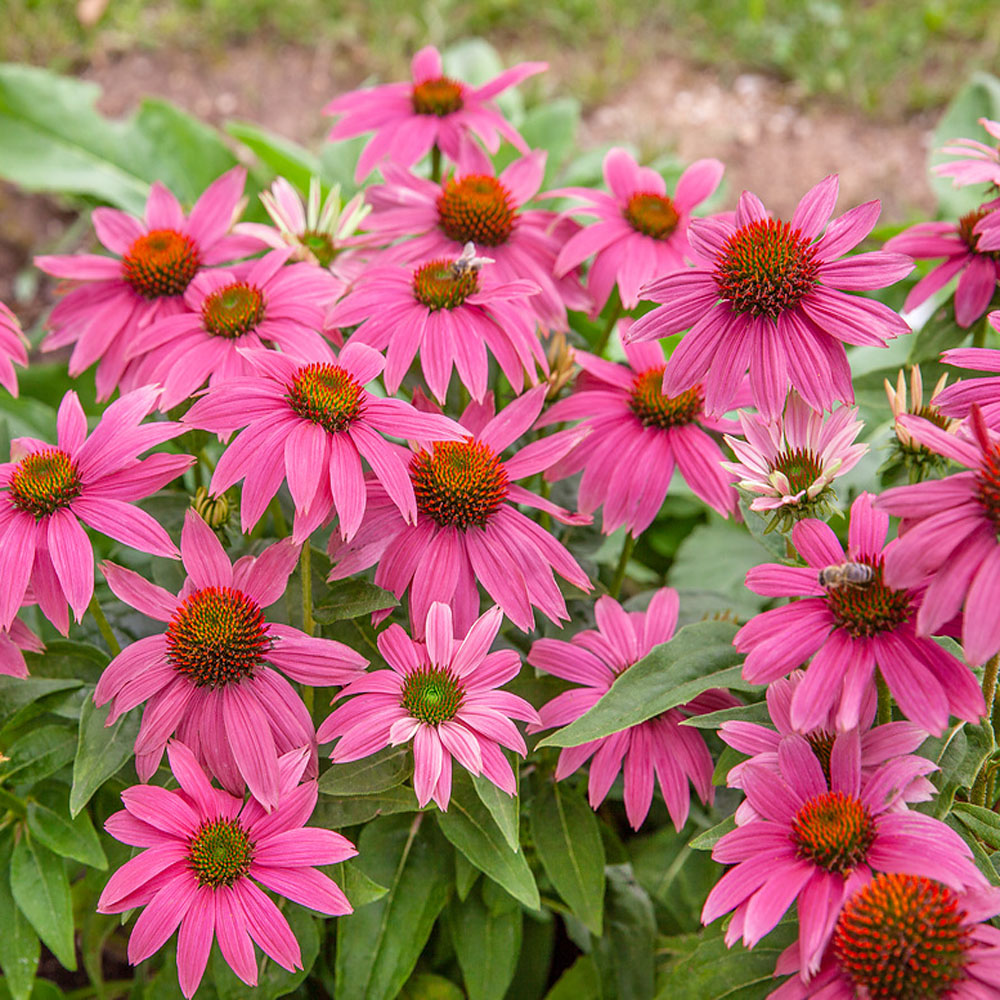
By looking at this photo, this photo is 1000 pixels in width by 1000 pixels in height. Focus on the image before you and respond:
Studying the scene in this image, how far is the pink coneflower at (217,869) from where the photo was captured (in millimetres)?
954

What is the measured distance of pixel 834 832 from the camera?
2.96 feet

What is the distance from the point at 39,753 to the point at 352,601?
40 cm

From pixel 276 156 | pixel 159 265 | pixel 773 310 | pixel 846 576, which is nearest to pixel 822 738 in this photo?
pixel 846 576

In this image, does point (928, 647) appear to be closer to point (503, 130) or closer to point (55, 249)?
point (503, 130)

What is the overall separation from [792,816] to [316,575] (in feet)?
1.87

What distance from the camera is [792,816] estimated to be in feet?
3.10

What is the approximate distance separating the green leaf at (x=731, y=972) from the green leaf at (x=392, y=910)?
0.28 meters

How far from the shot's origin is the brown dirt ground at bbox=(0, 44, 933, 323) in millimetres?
3023

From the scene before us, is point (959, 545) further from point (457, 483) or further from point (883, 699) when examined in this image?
point (457, 483)

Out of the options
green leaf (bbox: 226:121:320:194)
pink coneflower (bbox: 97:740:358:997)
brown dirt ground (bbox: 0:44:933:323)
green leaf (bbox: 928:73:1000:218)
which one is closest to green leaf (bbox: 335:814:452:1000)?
pink coneflower (bbox: 97:740:358:997)

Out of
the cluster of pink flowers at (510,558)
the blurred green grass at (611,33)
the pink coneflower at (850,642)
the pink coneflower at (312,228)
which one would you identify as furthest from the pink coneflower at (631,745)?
the blurred green grass at (611,33)

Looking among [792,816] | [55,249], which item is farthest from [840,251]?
[55,249]

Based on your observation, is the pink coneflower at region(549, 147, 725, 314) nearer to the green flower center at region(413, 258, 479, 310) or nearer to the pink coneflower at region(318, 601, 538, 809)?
the green flower center at region(413, 258, 479, 310)

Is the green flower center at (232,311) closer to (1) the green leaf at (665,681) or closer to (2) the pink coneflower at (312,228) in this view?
(2) the pink coneflower at (312,228)
